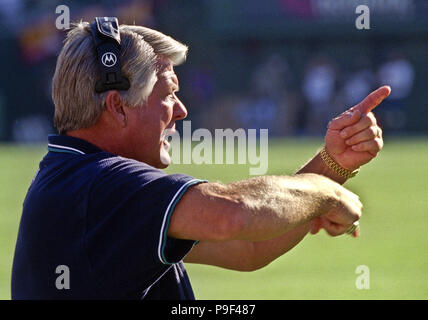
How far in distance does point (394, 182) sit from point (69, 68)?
14.3 m

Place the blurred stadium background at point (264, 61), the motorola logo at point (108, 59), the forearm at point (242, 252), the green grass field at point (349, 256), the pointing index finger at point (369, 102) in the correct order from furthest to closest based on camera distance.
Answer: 1. the blurred stadium background at point (264, 61)
2. the green grass field at point (349, 256)
3. the forearm at point (242, 252)
4. the pointing index finger at point (369, 102)
5. the motorola logo at point (108, 59)

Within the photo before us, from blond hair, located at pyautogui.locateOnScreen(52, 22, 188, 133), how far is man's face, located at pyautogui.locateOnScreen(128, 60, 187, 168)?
0.18 ft

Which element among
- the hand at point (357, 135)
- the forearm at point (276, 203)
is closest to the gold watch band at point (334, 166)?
the hand at point (357, 135)

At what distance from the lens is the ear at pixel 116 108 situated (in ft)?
11.5

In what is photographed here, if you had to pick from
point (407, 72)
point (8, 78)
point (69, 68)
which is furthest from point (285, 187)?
point (8, 78)

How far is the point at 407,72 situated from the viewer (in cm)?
3008

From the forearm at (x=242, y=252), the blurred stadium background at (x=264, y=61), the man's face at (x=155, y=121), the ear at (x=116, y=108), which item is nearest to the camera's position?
the ear at (x=116, y=108)

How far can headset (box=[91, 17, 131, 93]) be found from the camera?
341cm

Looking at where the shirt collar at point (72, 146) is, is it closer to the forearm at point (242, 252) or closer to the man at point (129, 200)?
the man at point (129, 200)

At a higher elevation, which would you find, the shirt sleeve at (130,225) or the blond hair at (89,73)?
the blond hair at (89,73)

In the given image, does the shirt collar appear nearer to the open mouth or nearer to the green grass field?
the open mouth

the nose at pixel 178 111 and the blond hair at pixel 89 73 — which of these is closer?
the blond hair at pixel 89 73

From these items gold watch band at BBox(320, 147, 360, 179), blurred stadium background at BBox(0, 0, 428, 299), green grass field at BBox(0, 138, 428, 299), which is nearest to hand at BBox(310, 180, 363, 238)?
gold watch band at BBox(320, 147, 360, 179)

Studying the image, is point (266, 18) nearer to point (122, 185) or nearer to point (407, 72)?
point (407, 72)
